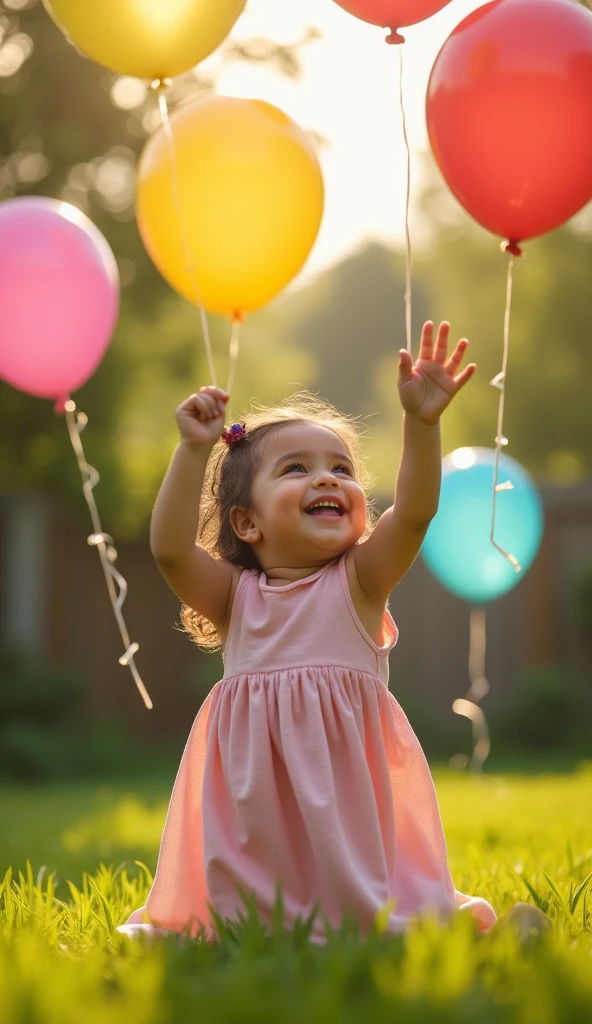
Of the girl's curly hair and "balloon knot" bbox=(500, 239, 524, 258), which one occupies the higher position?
"balloon knot" bbox=(500, 239, 524, 258)

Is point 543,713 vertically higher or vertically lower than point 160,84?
lower

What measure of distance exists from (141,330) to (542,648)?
3.75m

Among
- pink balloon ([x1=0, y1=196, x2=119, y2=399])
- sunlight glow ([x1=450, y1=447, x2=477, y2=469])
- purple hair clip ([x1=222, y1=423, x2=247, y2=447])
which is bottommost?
purple hair clip ([x1=222, y1=423, x2=247, y2=447])

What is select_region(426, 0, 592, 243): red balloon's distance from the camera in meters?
2.54

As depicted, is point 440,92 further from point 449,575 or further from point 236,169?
point 449,575

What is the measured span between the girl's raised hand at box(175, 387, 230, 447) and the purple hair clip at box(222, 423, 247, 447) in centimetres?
23

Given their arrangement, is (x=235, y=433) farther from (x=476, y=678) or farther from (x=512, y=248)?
(x=476, y=678)

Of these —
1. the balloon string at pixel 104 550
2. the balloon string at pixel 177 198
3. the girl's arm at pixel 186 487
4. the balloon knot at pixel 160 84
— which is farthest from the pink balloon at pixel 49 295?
the girl's arm at pixel 186 487

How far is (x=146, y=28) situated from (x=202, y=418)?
1181 millimetres

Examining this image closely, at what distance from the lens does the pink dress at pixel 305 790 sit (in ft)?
6.85

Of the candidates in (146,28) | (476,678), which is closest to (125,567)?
(476,678)

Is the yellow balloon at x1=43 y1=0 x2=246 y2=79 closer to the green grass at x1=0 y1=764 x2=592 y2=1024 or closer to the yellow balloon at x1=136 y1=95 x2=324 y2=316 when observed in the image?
the yellow balloon at x1=136 y1=95 x2=324 y2=316

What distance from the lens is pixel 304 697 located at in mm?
2158

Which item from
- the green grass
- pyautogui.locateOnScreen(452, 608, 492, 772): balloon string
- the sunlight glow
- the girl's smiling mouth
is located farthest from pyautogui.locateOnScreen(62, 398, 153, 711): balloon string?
pyautogui.locateOnScreen(452, 608, 492, 772): balloon string
